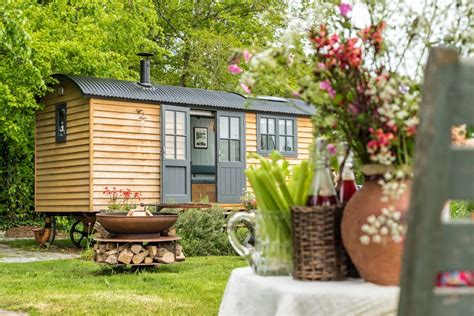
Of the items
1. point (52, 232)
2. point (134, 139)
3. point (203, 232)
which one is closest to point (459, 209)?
point (203, 232)

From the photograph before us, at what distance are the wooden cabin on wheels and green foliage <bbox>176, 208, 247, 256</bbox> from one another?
1.12 meters

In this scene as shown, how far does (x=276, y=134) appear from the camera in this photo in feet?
47.0

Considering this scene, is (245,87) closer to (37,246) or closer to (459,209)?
(459,209)

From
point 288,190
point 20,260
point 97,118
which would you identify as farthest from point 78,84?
point 288,190

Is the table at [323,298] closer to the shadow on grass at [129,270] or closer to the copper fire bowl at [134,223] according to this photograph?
the copper fire bowl at [134,223]

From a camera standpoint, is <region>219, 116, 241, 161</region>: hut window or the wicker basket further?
<region>219, 116, 241, 161</region>: hut window

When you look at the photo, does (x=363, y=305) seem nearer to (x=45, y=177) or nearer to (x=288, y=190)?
(x=288, y=190)

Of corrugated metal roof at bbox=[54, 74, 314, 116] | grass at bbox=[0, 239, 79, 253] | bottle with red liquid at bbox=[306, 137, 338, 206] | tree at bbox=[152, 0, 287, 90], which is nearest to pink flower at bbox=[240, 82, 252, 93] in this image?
bottle with red liquid at bbox=[306, 137, 338, 206]

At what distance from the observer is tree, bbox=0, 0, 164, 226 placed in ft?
A: 37.6

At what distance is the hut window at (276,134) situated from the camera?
14094mm

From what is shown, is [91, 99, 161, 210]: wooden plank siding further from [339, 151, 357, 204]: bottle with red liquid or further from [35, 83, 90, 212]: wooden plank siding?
[339, 151, 357, 204]: bottle with red liquid

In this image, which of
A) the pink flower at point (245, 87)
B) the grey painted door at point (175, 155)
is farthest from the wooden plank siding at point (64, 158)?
the pink flower at point (245, 87)

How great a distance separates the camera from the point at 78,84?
11578 millimetres

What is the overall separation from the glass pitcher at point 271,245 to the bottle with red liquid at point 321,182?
11cm
